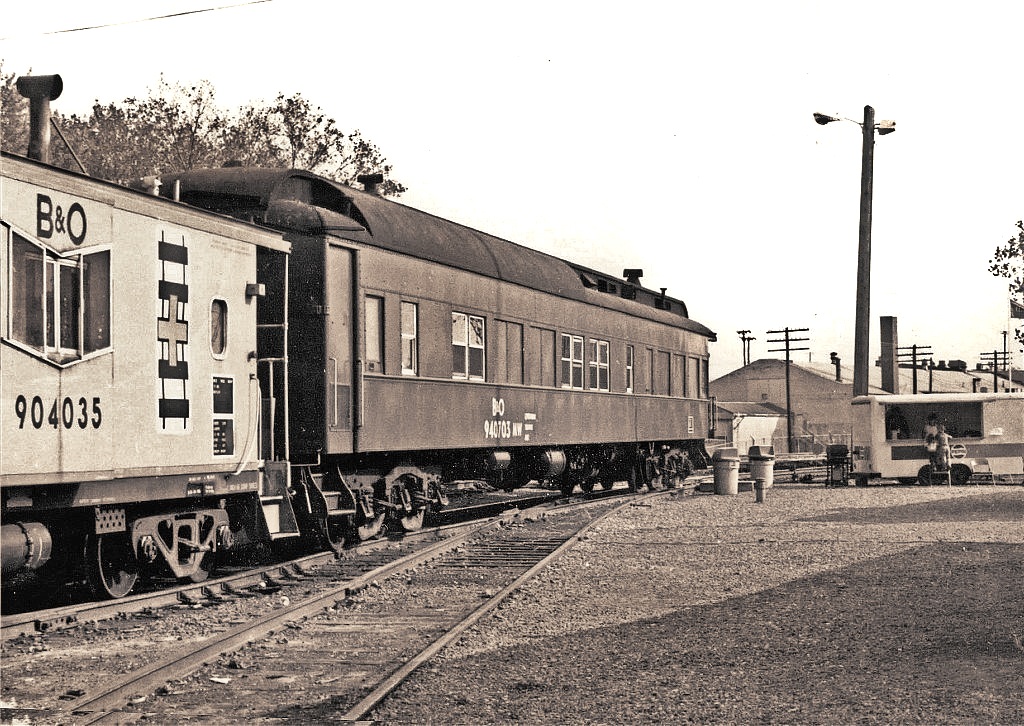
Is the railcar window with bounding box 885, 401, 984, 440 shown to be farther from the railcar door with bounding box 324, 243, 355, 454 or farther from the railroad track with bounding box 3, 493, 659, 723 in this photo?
the railcar door with bounding box 324, 243, 355, 454

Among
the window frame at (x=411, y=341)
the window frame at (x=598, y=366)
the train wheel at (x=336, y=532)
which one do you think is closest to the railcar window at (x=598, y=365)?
the window frame at (x=598, y=366)

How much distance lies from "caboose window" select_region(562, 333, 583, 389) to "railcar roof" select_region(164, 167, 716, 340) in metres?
0.71

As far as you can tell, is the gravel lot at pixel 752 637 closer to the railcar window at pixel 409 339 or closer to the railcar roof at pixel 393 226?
the railcar window at pixel 409 339

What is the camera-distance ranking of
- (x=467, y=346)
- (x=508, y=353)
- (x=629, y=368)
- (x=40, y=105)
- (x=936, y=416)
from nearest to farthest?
(x=40, y=105)
(x=467, y=346)
(x=508, y=353)
(x=629, y=368)
(x=936, y=416)

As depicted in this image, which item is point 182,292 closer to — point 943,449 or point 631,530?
point 631,530

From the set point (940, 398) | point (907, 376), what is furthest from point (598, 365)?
point (907, 376)

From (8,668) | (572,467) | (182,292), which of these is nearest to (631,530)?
(572,467)

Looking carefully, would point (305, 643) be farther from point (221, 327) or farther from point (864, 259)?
point (864, 259)

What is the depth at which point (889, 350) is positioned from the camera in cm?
9381

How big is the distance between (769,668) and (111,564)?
5421 mm

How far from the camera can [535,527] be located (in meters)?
17.0

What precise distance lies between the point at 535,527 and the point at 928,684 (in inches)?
403

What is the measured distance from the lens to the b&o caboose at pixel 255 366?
335 inches

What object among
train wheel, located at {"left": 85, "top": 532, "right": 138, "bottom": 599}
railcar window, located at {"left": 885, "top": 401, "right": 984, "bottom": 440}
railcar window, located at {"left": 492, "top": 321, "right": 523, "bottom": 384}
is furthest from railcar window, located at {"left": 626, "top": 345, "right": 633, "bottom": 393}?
train wheel, located at {"left": 85, "top": 532, "right": 138, "bottom": 599}
